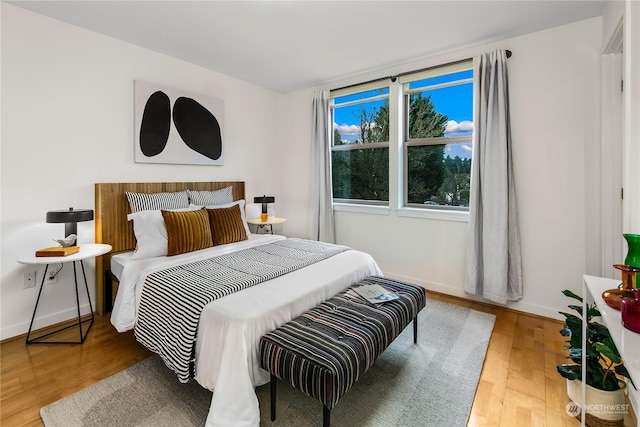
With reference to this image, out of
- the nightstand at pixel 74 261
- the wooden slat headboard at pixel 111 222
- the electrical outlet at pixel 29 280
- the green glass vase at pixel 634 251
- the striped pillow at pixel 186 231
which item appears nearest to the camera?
the green glass vase at pixel 634 251

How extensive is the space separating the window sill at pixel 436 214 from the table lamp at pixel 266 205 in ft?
5.41

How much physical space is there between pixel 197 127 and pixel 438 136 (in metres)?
2.68

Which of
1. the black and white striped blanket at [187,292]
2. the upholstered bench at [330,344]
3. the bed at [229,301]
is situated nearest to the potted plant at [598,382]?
the upholstered bench at [330,344]

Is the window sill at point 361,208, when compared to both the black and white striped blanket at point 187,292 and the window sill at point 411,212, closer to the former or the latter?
the window sill at point 411,212

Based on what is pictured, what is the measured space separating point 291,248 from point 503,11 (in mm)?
2585

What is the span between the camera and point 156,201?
2.87 metres

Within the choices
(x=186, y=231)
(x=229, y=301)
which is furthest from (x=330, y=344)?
(x=186, y=231)

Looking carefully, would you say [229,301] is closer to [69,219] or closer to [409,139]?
[69,219]

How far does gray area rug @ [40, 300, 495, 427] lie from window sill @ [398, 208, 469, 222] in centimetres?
134

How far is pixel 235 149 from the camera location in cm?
388

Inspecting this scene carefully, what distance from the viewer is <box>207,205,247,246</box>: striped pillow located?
112 inches

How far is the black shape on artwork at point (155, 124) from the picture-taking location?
9.79 ft

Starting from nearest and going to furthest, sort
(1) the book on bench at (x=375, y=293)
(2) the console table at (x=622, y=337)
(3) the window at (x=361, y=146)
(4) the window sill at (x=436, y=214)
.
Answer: (2) the console table at (x=622, y=337) → (1) the book on bench at (x=375, y=293) → (4) the window sill at (x=436, y=214) → (3) the window at (x=361, y=146)

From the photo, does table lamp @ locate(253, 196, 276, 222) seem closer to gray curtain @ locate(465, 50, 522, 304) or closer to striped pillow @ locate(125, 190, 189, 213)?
striped pillow @ locate(125, 190, 189, 213)
